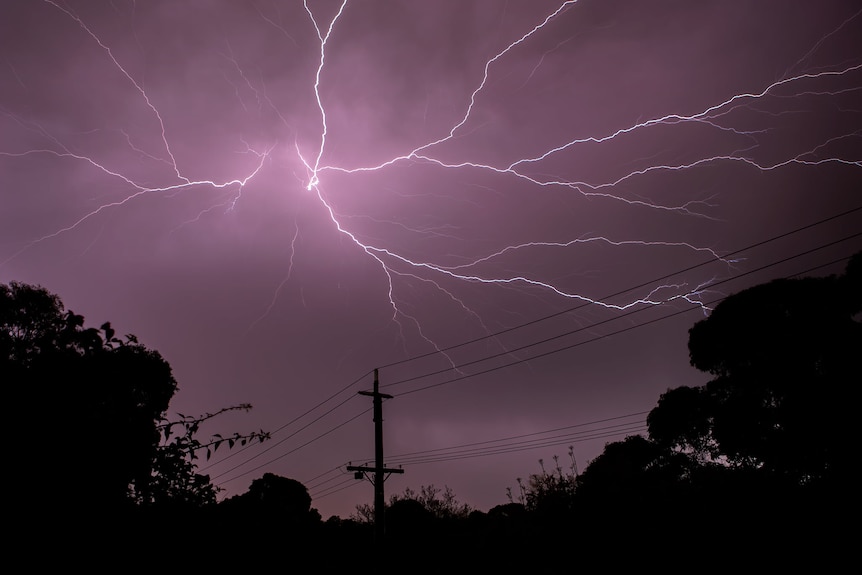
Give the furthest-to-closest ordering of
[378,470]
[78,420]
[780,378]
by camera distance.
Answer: [780,378] → [378,470] → [78,420]

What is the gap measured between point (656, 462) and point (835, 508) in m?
16.5

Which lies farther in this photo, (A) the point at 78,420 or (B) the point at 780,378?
(B) the point at 780,378

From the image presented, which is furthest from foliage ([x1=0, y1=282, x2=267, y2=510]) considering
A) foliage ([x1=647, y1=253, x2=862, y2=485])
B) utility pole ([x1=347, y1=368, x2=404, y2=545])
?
foliage ([x1=647, y1=253, x2=862, y2=485])

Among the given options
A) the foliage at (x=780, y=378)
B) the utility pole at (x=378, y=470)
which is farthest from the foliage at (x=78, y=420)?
the foliage at (x=780, y=378)

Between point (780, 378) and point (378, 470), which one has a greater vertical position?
point (780, 378)

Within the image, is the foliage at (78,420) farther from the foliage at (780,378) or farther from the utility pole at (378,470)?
the foliage at (780,378)

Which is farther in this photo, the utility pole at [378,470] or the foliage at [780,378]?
the foliage at [780,378]

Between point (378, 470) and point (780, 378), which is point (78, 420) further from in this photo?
point (780, 378)

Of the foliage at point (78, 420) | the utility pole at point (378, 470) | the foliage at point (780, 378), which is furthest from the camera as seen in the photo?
the foliage at point (780, 378)

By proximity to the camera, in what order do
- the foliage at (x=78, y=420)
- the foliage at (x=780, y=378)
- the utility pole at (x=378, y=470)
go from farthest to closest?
the foliage at (x=780, y=378)
the utility pole at (x=378, y=470)
the foliage at (x=78, y=420)

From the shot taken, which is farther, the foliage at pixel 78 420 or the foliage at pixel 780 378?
the foliage at pixel 780 378

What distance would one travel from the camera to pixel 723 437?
2134 cm

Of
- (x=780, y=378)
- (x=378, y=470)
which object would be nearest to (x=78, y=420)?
(x=378, y=470)

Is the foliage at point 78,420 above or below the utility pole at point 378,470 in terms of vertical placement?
below
